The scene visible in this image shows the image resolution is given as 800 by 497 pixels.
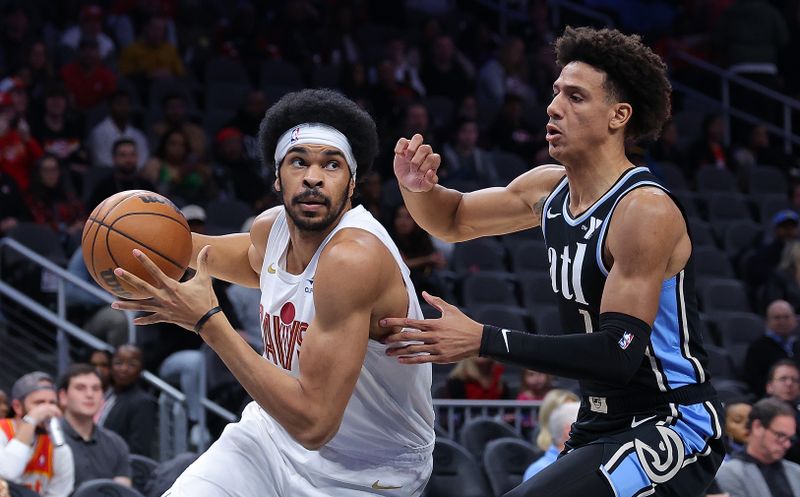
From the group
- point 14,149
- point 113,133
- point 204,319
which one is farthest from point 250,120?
point 204,319

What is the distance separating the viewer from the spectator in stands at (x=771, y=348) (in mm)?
10680

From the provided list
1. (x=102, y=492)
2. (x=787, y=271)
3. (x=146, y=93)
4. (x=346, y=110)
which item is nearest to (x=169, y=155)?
(x=146, y=93)

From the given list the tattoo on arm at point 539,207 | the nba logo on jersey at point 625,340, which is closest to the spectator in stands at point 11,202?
the tattoo on arm at point 539,207

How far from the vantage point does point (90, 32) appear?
40.8ft

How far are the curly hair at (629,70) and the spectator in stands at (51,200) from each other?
22.3 ft

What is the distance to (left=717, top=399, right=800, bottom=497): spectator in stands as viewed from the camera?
7.73m

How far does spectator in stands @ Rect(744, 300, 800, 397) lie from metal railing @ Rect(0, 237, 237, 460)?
177 inches

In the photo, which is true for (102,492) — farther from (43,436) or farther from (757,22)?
(757,22)

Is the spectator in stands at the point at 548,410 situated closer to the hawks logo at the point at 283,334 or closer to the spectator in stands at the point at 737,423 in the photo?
the spectator in stands at the point at 737,423

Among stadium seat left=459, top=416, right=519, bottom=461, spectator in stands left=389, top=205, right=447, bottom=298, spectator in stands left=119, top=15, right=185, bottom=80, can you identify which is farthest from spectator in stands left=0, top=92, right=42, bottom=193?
stadium seat left=459, top=416, right=519, bottom=461

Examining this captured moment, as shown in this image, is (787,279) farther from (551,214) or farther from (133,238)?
(133,238)

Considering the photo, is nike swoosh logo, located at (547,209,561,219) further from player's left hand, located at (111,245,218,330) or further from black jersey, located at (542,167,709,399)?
player's left hand, located at (111,245,218,330)

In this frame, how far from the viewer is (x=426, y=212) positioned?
4832 millimetres

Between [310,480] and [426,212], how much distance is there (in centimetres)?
119
